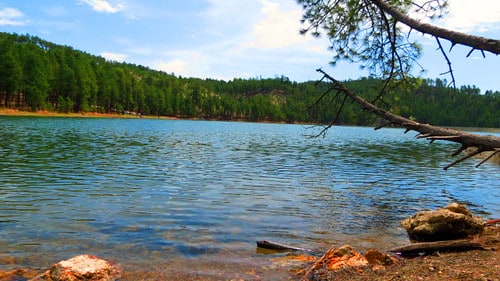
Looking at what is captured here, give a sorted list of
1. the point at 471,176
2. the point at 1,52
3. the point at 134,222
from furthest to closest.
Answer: the point at 1,52 → the point at 471,176 → the point at 134,222

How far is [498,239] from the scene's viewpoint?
10586 mm

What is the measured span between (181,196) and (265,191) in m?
4.58

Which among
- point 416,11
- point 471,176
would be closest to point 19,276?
point 416,11

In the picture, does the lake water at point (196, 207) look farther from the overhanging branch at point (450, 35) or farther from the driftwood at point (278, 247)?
the overhanging branch at point (450, 35)

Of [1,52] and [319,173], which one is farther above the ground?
[1,52]

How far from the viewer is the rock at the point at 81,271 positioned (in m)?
7.67

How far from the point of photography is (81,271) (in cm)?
781

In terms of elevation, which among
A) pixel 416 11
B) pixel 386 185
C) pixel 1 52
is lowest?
pixel 386 185

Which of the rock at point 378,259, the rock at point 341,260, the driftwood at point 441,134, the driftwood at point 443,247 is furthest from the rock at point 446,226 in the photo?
the rock at point 341,260

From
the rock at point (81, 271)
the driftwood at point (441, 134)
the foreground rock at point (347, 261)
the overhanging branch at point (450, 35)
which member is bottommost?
the rock at point (81, 271)

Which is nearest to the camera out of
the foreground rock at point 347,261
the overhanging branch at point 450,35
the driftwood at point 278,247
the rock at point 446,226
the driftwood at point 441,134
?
the overhanging branch at point 450,35

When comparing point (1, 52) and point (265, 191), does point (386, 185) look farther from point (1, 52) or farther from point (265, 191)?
point (1, 52)

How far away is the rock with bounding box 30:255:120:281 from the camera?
7668 mm

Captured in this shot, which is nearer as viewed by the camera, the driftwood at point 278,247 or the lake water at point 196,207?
the lake water at point 196,207
